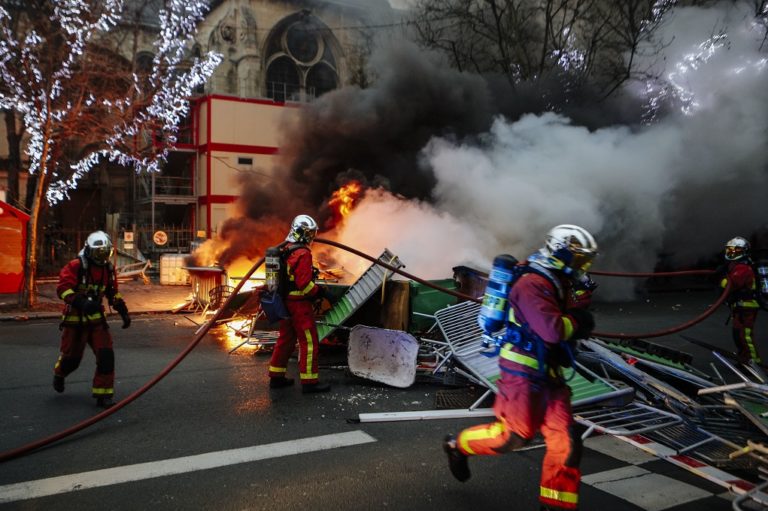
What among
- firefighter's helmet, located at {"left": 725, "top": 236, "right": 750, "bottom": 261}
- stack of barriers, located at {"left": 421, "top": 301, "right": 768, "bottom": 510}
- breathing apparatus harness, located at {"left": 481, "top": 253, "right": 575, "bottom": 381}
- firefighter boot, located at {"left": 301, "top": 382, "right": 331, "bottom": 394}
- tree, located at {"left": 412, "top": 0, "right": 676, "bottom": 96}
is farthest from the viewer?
tree, located at {"left": 412, "top": 0, "right": 676, "bottom": 96}

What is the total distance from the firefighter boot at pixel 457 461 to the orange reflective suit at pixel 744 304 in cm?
515

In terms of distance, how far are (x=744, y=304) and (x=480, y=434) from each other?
5.39 metres

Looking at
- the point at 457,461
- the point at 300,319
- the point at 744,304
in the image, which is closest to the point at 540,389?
the point at 457,461

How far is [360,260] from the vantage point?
10156 mm

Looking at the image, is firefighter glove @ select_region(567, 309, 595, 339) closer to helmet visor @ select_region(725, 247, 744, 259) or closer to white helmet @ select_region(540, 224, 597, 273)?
white helmet @ select_region(540, 224, 597, 273)

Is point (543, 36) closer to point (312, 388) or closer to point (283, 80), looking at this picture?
point (283, 80)

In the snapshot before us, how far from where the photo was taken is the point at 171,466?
3.77m

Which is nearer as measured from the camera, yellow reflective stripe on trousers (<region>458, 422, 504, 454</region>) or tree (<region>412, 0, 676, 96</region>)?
yellow reflective stripe on trousers (<region>458, 422, 504, 454</region>)

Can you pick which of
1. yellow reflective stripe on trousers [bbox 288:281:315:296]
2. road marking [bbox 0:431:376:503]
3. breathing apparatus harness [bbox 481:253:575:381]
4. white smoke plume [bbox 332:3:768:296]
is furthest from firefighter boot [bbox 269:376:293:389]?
white smoke plume [bbox 332:3:768:296]

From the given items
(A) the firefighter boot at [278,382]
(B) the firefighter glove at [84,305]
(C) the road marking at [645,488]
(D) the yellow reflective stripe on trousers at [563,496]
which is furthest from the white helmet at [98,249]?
(C) the road marking at [645,488]

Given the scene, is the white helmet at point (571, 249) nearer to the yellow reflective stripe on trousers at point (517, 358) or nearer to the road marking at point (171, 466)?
the yellow reflective stripe on trousers at point (517, 358)

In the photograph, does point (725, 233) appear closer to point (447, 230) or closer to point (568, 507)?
point (447, 230)

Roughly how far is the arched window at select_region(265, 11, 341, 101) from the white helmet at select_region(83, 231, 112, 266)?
22873mm

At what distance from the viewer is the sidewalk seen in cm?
1037
